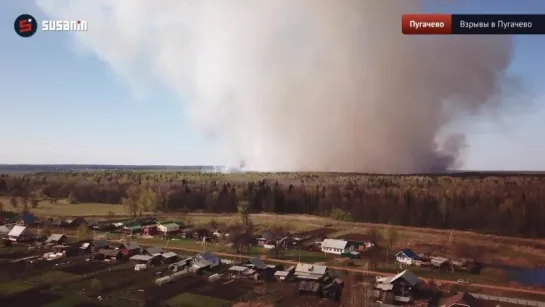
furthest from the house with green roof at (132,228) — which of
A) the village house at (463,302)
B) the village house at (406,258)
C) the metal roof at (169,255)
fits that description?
the village house at (463,302)

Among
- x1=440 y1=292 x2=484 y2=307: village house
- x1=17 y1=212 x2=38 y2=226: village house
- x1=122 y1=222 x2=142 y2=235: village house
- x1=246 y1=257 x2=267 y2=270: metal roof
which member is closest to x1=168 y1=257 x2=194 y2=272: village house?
x1=246 y1=257 x2=267 y2=270: metal roof

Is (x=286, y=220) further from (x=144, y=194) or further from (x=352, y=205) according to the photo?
(x=144, y=194)

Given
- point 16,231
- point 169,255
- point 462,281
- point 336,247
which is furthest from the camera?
point 16,231

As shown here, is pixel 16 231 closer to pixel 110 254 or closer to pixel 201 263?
pixel 110 254

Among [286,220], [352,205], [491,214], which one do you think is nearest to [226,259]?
[286,220]

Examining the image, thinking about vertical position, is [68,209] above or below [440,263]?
above

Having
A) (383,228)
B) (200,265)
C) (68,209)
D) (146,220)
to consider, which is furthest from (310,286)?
(68,209)

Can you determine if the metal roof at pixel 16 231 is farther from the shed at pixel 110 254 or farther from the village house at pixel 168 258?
the village house at pixel 168 258
